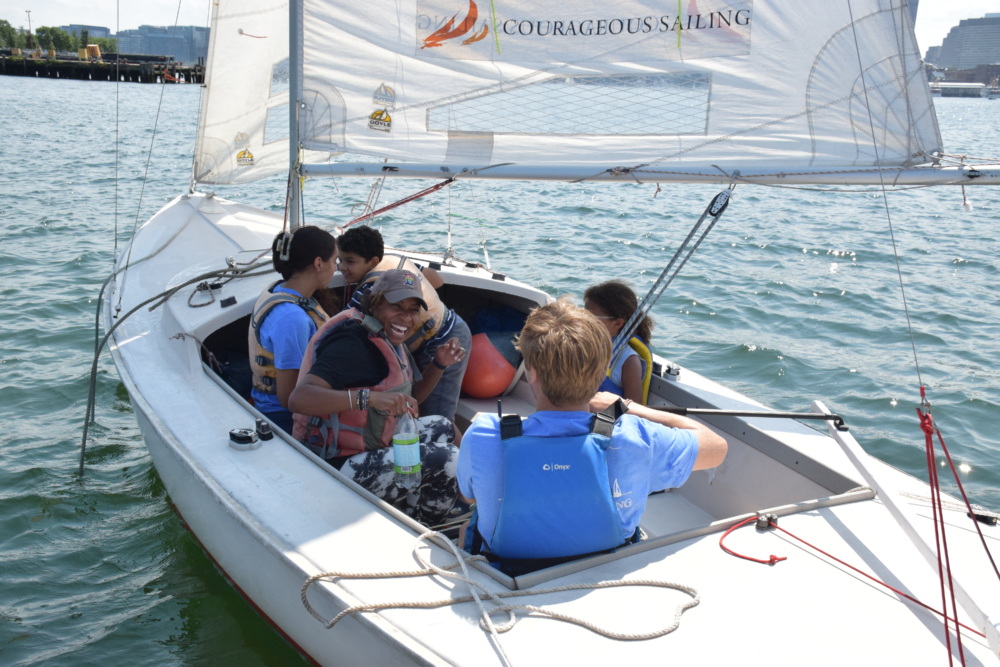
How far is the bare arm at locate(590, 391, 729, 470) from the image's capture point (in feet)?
7.37

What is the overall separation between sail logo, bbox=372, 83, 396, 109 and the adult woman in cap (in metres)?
1.26

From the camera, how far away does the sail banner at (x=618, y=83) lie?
3.15 metres

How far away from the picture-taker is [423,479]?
115 inches

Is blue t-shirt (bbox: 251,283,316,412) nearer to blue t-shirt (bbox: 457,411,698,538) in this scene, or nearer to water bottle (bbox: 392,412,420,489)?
water bottle (bbox: 392,412,420,489)

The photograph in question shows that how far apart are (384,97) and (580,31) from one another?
0.97m

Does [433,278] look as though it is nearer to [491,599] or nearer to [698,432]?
[698,432]

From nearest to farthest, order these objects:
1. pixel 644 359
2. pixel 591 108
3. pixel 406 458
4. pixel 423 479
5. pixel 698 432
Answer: pixel 698 432
pixel 406 458
pixel 423 479
pixel 644 359
pixel 591 108

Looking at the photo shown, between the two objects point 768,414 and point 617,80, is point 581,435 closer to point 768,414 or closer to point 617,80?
point 768,414

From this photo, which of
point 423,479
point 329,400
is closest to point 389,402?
point 329,400

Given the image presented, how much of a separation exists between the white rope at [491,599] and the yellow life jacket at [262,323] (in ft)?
4.02

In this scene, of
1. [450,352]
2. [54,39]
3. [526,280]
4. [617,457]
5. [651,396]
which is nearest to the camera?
[617,457]

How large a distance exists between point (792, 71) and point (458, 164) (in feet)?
4.77

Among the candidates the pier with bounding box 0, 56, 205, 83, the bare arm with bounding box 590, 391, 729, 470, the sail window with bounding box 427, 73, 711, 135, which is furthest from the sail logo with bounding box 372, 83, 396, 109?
the pier with bounding box 0, 56, 205, 83

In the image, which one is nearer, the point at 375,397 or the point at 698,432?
the point at 698,432
